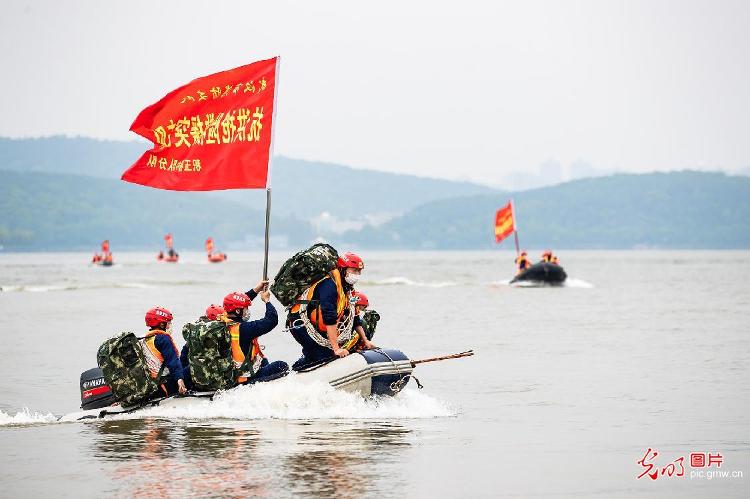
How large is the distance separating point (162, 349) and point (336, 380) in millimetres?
2324

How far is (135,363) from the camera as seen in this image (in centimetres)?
1628

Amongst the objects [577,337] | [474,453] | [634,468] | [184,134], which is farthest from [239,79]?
[577,337]

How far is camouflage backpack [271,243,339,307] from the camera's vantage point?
53.4ft

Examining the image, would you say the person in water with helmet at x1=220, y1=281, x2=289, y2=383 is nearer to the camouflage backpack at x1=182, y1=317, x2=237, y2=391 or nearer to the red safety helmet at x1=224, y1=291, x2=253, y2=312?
the red safety helmet at x1=224, y1=291, x2=253, y2=312

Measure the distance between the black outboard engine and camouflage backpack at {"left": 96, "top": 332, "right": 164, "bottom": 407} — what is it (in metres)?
0.38

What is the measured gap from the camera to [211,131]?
55.9ft

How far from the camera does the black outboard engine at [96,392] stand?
16.9 metres

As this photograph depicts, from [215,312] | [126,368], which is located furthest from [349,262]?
[126,368]

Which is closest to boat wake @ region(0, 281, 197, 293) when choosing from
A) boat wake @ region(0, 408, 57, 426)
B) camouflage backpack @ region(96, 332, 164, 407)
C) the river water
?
the river water

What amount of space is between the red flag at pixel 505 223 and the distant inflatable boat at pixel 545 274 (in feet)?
8.53

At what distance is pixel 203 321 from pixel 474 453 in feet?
14.1

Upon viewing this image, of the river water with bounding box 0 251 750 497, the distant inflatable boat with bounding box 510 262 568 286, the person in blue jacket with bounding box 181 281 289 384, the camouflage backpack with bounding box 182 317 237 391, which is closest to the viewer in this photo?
the river water with bounding box 0 251 750 497

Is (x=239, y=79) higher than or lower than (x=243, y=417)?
higher

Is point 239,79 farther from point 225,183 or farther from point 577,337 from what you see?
A: point 577,337
